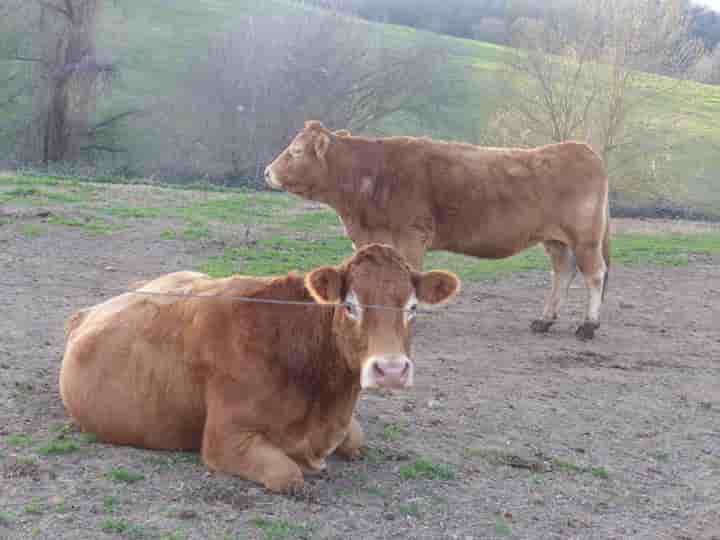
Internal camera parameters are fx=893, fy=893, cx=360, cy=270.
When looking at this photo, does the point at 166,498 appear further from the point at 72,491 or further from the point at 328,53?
the point at 328,53

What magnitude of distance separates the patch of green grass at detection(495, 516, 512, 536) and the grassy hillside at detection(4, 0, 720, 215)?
917 inches

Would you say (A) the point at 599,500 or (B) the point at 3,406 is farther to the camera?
(B) the point at 3,406

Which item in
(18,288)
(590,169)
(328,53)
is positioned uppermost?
(328,53)

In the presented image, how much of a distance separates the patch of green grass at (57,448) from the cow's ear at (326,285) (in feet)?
5.70

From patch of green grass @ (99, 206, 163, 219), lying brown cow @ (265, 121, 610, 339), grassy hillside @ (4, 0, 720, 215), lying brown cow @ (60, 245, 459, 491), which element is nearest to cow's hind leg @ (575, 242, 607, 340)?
lying brown cow @ (265, 121, 610, 339)

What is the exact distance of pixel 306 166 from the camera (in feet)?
34.4

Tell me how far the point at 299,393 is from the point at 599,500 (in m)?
1.88

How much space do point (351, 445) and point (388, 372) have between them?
1.17 metres

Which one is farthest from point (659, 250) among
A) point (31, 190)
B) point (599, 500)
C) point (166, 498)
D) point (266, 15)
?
point (266, 15)

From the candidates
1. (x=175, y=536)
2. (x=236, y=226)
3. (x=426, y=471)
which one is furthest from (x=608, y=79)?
(x=175, y=536)

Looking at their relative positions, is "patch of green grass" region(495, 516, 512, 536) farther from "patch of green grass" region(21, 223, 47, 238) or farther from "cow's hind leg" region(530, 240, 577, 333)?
"patch of green grass" region(21, 223, 47, 238)

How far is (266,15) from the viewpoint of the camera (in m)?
34.7

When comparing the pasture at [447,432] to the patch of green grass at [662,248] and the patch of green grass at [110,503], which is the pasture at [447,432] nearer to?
the patch of green grass at [110,503]

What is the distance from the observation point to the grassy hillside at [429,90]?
31438 mm
